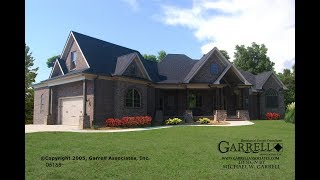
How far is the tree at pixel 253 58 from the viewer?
35.4ft

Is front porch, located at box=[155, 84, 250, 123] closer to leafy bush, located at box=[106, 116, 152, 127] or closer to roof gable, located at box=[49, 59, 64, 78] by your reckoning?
leafy bush, located at box=[106, 116, 152, 127]

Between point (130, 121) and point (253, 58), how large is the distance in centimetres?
855

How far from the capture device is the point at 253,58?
14414 millimetres

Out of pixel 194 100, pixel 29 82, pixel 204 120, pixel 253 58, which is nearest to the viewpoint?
pixel 29 82

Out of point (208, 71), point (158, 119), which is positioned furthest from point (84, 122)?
point (208, 71)

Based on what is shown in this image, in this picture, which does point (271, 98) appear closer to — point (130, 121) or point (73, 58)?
point (130, 121)

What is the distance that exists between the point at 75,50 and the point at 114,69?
3.02 meters

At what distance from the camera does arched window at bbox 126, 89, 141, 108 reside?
19188mm
